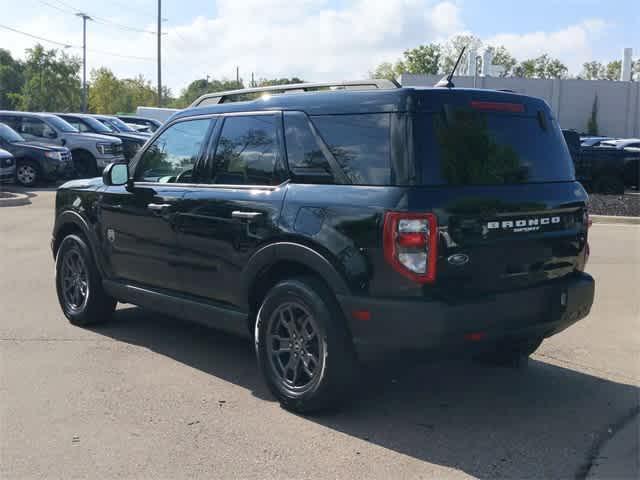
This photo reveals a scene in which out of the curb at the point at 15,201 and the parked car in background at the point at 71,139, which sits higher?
the parked car in background at the point at 71,139

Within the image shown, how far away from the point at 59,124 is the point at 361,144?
2021cm

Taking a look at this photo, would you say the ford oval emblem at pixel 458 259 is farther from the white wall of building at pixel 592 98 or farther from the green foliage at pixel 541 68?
the green foliage at pixel 541 68

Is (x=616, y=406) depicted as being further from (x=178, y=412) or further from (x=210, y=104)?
(x=210, y=104)

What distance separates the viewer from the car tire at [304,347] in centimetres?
455

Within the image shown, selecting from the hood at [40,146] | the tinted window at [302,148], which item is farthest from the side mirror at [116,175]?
the hood at [40,146]

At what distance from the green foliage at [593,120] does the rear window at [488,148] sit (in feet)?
173

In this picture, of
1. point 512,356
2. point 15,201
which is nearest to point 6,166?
point 15,201

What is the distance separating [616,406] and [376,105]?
2511mm

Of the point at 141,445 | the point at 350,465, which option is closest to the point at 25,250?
the point at 141,445

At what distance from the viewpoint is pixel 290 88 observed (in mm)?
5430

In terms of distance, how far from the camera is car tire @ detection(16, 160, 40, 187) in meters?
20.8

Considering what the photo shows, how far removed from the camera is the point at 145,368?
5.78m

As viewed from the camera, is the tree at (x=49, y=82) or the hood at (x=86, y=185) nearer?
the hood at (x=86, y=185)

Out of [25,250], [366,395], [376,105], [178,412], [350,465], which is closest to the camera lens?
[350,465]
